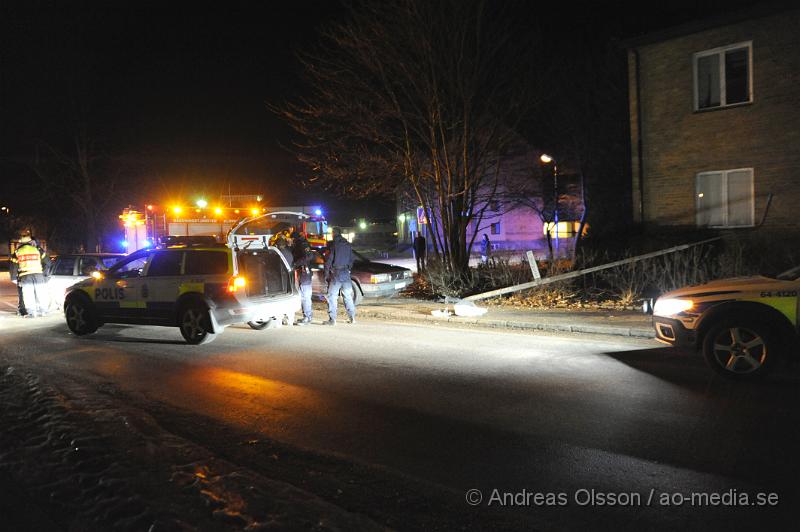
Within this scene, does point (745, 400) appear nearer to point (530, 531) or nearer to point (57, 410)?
point (530, 531)

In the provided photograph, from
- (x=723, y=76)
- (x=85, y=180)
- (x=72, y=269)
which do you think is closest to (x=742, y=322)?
(x=723, y=76)

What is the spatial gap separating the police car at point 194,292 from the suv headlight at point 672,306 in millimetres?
5985

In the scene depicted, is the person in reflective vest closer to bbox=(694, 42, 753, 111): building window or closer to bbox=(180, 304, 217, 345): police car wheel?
bbox=(180, 304, 217, 345): police car wheel

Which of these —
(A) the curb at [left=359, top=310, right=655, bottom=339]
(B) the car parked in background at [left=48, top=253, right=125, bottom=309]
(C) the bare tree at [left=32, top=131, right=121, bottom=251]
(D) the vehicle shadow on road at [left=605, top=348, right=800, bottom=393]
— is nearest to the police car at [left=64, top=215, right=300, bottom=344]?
(A) the curb at [left=359, top=310, right=655, bottom=339]

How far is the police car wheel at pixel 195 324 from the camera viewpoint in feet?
32.3

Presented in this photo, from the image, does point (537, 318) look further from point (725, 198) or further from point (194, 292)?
point (725, 198)

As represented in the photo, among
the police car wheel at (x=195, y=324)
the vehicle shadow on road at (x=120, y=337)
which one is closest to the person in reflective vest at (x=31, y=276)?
the vehicle shadow on road at (x=120, y=337)

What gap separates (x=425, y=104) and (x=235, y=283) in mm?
8376

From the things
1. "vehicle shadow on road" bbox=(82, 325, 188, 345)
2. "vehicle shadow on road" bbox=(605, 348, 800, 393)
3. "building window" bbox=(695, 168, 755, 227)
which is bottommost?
"vehicle shadow on road" bbox=(605, 348, 800, 393)

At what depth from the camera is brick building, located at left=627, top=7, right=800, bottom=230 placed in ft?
47.2

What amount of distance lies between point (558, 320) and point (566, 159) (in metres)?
23.5

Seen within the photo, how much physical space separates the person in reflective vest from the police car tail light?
672 cm

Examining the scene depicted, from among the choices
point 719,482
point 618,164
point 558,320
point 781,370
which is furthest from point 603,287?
point 618,164

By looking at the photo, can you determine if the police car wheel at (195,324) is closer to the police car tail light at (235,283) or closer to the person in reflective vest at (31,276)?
the police car tail light at (235,283)
